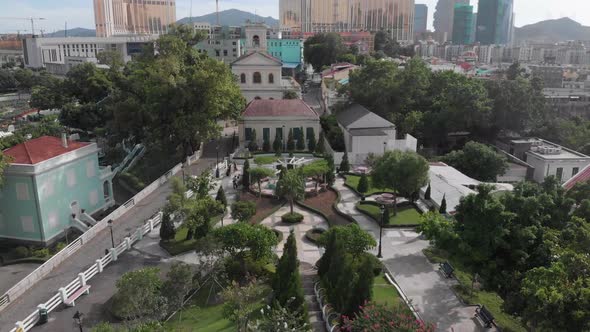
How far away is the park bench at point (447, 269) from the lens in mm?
21297

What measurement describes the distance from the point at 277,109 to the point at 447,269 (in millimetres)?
26149

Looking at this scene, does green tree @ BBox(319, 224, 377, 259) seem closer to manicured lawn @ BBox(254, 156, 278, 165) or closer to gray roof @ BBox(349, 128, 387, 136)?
manicured lawn @ BBox(254, 156, 278, 165)

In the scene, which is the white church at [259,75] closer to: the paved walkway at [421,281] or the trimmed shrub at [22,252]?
the paved walkway at [421,281]

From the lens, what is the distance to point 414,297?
64.3 feet

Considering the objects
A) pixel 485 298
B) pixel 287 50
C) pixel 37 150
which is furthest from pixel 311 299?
pixel 287 50

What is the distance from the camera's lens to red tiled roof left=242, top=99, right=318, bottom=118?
43.6 meters

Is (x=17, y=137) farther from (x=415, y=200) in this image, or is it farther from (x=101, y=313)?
(x=415, y=200)

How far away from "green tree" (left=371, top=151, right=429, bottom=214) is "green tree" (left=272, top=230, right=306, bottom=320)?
11156mm

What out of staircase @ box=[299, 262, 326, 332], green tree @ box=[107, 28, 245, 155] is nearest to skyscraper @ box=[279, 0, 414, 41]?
green tree @ box=[107, 28, 245, 155]

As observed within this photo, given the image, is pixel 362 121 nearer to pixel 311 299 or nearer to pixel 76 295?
pixel 311 299

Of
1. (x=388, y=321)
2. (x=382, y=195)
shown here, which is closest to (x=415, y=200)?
(x=382, y=195)

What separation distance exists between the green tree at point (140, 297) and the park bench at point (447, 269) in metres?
12.5

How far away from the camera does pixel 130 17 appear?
185500mm

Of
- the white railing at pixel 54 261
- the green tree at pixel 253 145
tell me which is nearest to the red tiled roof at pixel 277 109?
the green tree at pixel 253 145
